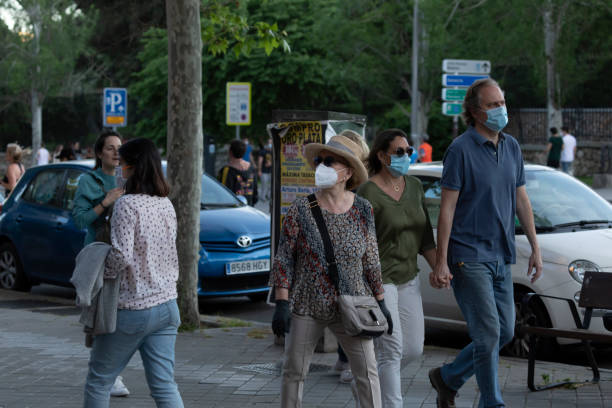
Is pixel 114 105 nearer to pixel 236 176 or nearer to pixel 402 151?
pixel 236 176

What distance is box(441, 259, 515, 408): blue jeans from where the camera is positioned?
539cm

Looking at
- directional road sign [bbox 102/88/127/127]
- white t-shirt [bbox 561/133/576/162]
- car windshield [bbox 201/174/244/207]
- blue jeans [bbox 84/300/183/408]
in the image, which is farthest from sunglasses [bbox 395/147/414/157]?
white t-shirt [bbox 561/133/576/162]

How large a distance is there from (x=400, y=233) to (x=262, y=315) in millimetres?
5208

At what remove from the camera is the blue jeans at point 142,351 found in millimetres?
4707

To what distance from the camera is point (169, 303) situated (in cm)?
482

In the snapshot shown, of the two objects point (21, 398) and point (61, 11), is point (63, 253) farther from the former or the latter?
point (61, 11)

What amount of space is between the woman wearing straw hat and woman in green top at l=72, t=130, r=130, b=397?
5.10 feet

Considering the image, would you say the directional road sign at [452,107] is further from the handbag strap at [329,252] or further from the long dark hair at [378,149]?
the handbag strap at [329,252]

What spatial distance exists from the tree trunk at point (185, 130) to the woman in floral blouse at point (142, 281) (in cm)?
396

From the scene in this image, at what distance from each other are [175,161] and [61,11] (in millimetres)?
48474

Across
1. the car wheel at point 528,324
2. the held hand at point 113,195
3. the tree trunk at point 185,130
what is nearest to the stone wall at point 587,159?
the tree trunk at point 185,130

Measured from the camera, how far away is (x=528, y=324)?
7.66 meters

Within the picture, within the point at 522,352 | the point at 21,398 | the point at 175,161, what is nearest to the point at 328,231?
the point at 21,398

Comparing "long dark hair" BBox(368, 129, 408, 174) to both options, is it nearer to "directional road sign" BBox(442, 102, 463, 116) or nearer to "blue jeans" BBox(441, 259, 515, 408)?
"blue jeans" BBox(441, 259, 515, 408)
